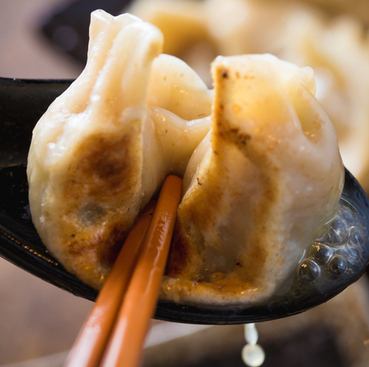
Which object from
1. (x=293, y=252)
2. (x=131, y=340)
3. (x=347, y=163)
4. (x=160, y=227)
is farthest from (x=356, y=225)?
(x=347, y=163)

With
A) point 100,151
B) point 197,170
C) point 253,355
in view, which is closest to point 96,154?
point 100,151

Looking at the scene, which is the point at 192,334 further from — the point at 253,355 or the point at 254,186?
the point at 254,186

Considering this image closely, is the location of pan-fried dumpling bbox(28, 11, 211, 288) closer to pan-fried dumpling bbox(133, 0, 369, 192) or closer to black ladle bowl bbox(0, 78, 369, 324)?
black ladle bowl bbox(0, 78, 369, 324)

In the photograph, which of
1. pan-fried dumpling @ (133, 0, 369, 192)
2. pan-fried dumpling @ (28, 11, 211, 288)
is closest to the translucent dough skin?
pan-fried dumpling @ (28, 11, 211, 288)

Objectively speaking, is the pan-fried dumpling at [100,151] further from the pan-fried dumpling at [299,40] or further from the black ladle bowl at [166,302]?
the pan-fried dumpling at [299,40]

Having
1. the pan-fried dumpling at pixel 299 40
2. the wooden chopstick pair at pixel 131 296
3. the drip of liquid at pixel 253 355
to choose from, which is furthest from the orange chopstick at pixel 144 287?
the pan-fried dumpling at pixel 299 40

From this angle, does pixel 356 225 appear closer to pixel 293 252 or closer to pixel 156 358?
pixel 293 252
